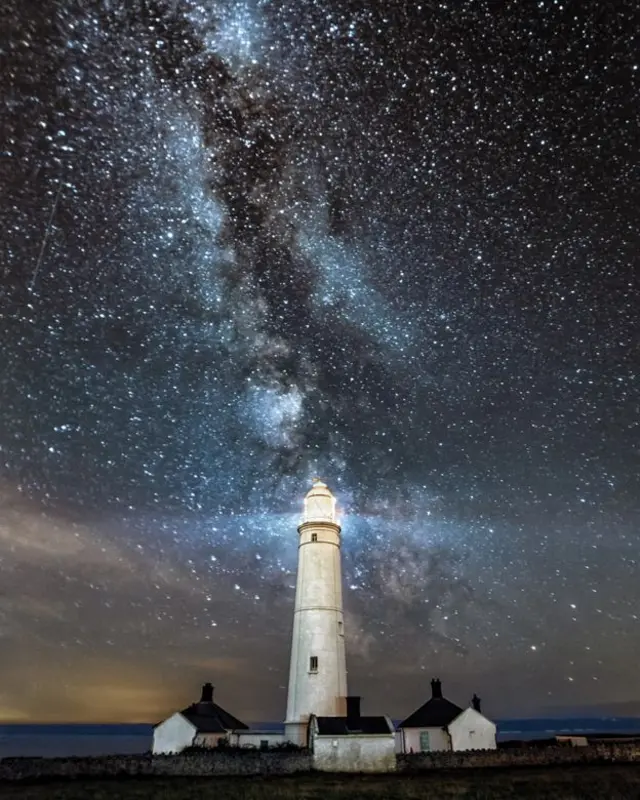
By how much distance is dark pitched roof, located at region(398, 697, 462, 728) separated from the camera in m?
32.6

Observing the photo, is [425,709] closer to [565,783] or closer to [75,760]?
[565,783]

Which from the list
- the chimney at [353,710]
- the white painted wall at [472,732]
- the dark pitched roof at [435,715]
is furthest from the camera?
the dark pitched roof at [435,715]

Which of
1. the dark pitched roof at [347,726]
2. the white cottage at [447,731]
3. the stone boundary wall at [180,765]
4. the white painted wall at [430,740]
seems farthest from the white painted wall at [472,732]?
the dark pitched roof at [347,726]

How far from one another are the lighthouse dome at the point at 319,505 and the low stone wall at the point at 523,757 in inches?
428

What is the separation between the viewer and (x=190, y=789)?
21.3 m

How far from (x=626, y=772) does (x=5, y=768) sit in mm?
25405

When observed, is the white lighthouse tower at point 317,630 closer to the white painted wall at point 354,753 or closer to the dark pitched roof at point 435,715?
the white painted wall at point 354,753

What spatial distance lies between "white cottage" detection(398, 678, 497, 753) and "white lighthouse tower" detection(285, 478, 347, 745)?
817 cm

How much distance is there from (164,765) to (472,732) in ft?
51.3

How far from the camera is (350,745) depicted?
2420cm

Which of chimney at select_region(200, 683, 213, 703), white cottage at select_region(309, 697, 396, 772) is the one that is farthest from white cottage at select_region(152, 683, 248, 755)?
white cottage at select_region(309, 697, 396, 772)

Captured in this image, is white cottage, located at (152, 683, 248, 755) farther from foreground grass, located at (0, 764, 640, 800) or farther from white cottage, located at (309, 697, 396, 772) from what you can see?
white cottage, located at (309, 697, 396, 772)

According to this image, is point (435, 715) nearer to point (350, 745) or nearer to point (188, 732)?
A: point (350, 745)

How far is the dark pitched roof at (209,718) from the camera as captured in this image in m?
29.9
